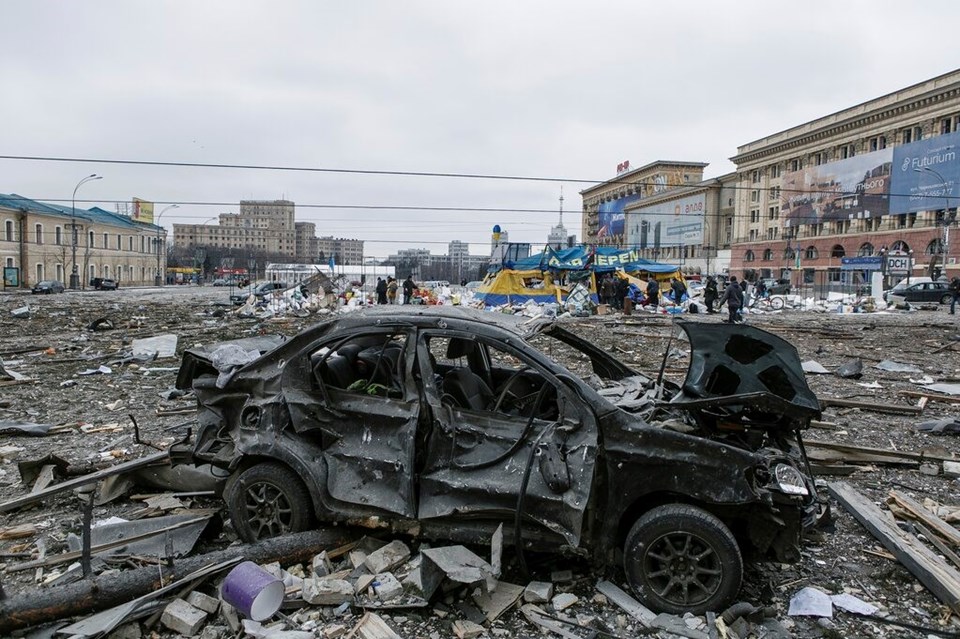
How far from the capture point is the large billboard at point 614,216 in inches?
4122

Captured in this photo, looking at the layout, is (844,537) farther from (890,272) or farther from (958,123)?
(958,123)

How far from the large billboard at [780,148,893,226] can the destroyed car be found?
53.1 metres

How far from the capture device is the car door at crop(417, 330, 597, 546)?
11.7 ft

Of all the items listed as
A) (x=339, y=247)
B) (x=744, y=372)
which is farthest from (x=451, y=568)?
(x=339, y=247)

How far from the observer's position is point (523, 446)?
375 centimetres

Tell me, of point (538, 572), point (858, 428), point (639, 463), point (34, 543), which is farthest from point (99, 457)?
point (858, 428)

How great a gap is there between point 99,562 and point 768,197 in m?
80.4

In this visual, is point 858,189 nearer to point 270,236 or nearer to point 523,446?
point 270,236

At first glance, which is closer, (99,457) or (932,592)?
(932,592)

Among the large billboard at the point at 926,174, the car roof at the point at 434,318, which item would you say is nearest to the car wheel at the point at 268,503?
the car roof at the point at 434,318

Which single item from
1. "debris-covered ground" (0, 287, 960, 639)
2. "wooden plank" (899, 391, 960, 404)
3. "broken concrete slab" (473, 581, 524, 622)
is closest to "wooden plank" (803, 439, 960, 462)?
"debris-covered ground" (0, 287, 960, 639)

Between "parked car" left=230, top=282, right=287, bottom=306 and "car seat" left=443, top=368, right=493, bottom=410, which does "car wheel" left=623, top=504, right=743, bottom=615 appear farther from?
"parked car" left=230, top=282, right=287, bottom=306

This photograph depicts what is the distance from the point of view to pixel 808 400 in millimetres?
3967

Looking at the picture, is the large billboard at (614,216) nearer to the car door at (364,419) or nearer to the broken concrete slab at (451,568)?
the car door at (364,419)
